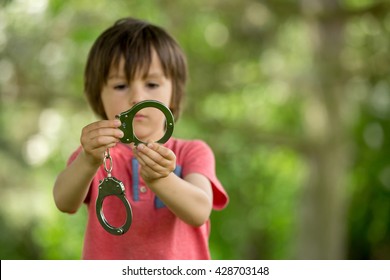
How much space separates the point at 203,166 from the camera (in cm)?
245

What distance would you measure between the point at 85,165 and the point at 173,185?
261 millimetres

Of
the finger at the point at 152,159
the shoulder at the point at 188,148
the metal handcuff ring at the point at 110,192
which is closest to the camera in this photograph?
the finger at the point at 152,159

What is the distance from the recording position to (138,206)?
7.85ft

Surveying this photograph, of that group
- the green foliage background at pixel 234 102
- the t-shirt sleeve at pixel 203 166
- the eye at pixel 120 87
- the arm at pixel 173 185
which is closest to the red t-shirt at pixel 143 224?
the t-shirt sleeve at pixel 203 166

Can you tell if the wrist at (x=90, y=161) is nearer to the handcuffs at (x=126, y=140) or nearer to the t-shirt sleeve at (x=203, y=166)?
the handcuffs at (x=126, y=140)

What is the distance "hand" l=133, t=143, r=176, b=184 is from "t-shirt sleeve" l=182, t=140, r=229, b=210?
13.3 inches

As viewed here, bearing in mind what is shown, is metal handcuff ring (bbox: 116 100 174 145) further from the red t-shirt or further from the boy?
the red t-shirt

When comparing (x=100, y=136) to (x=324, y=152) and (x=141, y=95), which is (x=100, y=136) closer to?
(x=141, y=95)

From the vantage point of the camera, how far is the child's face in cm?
241

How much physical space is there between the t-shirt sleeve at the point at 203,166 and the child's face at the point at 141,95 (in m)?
0.12

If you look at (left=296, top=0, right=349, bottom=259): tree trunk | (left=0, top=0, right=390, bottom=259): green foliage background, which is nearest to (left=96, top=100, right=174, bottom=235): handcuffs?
(left=0, top=0, right=390, bottom=259): green foliage background

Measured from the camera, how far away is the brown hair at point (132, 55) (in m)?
2.47

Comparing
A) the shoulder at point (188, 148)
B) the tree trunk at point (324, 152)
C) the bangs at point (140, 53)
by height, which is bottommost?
the shoulder at point (188, 148)
